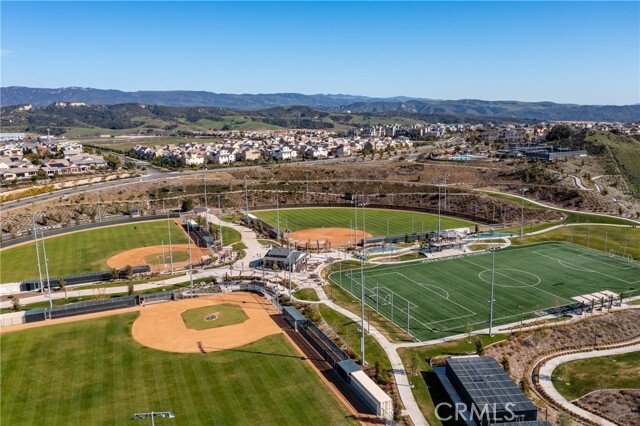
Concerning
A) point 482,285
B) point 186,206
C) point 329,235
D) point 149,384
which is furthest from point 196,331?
point 186,206

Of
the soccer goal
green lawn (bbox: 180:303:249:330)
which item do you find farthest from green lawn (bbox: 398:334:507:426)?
the soccer goal

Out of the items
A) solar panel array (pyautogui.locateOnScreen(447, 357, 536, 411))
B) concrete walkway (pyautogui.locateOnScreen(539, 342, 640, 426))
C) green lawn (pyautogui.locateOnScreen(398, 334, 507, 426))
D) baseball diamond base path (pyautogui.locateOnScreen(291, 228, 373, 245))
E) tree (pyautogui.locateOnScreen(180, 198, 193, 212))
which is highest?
tree (pyautogui.locateOnScreen(180, 198, 193, 212))

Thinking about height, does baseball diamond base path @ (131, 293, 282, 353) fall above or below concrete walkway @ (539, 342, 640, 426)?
above

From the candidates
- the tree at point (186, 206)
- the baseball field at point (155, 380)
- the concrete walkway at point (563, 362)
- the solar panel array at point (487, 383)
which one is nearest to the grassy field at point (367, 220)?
the tree at point (186, 206)

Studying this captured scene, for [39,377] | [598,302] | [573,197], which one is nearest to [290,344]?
[39,377]

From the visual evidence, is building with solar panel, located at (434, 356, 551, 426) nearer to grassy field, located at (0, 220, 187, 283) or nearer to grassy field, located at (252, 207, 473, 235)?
grassy field, located at (252, 207, 473, 235)

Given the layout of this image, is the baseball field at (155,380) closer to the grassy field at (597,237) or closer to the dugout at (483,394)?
the dugout at (483,394)

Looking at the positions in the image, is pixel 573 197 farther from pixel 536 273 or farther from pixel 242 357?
pixel 242 357
